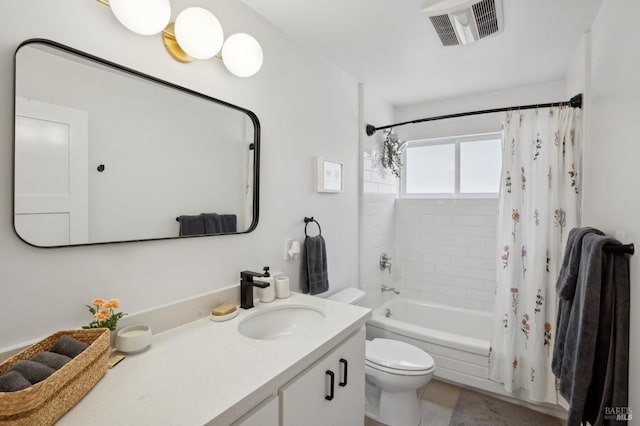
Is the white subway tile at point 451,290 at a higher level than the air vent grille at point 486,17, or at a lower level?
lower

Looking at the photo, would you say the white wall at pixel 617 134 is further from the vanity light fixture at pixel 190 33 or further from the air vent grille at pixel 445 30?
the vanity light fixture at pixel 190 33

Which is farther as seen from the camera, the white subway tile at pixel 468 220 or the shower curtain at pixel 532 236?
the white subway tile at pixel 468 220

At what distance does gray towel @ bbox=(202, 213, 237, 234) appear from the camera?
4.66ft

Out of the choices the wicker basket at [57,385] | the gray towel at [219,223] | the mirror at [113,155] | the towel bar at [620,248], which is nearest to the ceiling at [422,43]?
the mirror at [113,155]

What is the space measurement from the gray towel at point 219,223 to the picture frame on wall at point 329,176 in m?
0.71

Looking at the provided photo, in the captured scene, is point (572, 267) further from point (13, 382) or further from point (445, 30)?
point (13, 382)

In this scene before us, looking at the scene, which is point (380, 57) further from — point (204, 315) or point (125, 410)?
point (125, 410)

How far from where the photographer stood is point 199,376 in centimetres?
90

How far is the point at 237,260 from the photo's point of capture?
1555 mm

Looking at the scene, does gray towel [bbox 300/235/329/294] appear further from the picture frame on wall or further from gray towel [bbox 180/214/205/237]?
gray towel [bbox 180/214/205/237]

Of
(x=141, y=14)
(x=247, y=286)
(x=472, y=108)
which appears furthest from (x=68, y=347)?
(x=472, y=108)

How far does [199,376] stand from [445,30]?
2.03m

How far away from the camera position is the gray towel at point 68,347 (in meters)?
0.84

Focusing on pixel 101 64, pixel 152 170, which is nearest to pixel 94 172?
pixel 152 170
